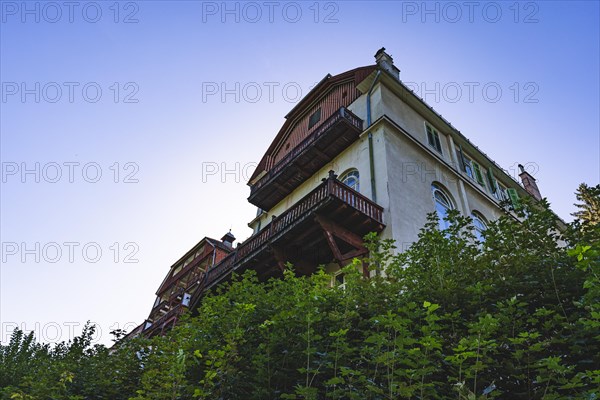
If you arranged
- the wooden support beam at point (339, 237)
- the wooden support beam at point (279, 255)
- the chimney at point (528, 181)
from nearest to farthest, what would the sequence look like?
1. the wooden support beam at point (339, 237)
2. the wooden support beam at point (279, 255)
3. the chimney at point (528, 181)

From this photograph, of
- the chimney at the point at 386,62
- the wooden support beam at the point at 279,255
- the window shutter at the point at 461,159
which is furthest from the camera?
the chimney at the point at 386,62

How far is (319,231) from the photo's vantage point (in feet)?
43.3

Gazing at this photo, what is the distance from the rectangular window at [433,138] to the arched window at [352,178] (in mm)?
4331

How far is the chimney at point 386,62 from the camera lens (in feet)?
65.6

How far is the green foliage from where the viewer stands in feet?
15.4

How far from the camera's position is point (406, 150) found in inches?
662

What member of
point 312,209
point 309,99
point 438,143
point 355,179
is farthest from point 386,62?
point 312,209

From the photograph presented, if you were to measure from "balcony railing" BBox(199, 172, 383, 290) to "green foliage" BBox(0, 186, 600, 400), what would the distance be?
5222 millimetres

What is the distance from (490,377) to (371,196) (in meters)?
9.79

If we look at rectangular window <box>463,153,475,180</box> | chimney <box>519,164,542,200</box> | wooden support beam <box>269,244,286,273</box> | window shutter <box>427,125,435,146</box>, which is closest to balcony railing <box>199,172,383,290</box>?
wooden support beam <box>269,244,286,273</box>

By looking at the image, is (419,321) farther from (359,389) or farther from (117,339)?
(117,339)

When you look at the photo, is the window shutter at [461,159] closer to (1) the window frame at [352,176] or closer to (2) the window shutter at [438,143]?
(2) the window shutter at [438,143]

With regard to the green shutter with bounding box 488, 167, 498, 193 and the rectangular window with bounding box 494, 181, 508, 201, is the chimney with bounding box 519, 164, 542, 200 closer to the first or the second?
the rectangular window with bounding box 494, 181, 508, 201

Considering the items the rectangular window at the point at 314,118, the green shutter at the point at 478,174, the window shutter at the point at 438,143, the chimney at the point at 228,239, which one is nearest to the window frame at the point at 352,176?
the window shutter at the point at 438,143
